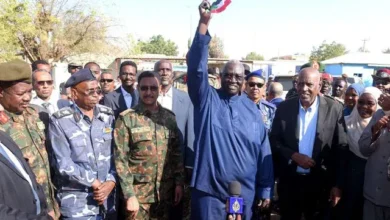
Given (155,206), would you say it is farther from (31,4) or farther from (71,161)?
(31,4)

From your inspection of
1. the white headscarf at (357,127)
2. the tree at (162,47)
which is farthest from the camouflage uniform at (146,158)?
the tree at (162,47)

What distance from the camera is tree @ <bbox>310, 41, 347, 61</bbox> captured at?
45.3 m

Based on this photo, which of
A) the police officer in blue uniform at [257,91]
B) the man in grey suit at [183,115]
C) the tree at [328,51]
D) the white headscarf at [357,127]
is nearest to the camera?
the white headscarf at [357,127]

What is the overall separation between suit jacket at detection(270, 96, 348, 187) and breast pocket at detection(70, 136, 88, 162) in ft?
5.87

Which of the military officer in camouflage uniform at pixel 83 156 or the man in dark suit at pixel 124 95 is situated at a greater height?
the man in dark suit at pixel 124 95

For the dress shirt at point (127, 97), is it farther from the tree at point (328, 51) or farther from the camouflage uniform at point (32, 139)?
the tree at point (328, 51)

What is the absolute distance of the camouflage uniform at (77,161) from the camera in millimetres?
2986

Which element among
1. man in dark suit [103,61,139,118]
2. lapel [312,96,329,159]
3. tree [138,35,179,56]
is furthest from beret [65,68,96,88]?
tree [138,35,179,56]

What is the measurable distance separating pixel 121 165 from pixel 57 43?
19.3 m

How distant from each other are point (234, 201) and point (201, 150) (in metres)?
0.53

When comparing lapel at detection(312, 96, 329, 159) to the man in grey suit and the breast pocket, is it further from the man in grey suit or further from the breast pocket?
the breast pocket

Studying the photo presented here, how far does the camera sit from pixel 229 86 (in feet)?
10.5

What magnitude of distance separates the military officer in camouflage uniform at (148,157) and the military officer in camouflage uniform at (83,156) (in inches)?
5.2

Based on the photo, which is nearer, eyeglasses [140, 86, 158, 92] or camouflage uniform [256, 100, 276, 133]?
eyeglasses [140, 86, 158, 92]
